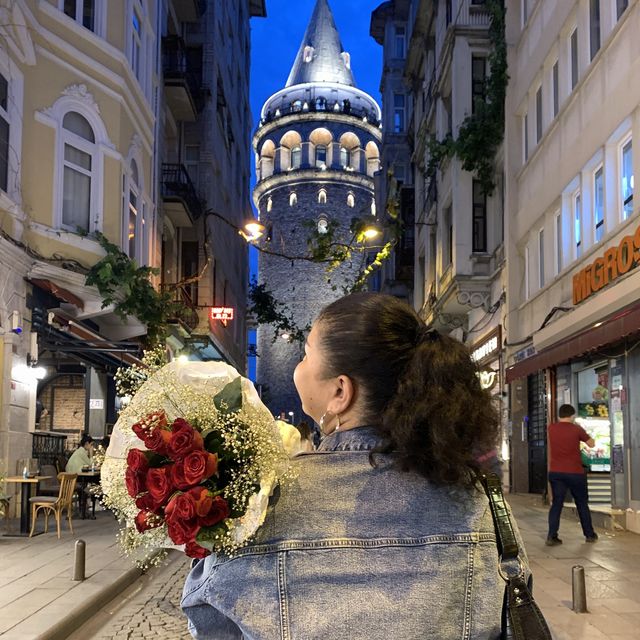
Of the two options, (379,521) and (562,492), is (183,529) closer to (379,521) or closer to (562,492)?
(379,521)

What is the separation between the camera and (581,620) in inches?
265

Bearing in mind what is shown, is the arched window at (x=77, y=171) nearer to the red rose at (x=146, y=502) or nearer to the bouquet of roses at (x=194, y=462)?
the bouquet of roses at (x=194, y=462)

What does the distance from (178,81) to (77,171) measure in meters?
8.84

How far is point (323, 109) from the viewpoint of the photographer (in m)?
65.2

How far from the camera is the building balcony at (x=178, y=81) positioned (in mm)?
23203

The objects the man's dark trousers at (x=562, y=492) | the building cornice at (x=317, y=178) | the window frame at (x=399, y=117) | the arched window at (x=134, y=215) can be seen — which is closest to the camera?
the man's dark trousers at (x=562, y=492)

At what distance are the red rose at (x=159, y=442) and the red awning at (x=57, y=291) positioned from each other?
13.2 metres

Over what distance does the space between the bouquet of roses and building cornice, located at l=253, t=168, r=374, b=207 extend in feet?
209

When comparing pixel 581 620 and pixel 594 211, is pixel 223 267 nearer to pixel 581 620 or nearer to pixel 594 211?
pixel 594 211

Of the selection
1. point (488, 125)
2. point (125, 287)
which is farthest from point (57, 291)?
point (488, 125)

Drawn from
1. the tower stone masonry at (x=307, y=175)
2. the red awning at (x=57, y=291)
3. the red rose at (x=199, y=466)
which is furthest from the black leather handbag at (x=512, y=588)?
the tower stone masonry at (x=307, y=175)

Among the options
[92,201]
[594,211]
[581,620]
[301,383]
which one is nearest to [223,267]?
[92,201]

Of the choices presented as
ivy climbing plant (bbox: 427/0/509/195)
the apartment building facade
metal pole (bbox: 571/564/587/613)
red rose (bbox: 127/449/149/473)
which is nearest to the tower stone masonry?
ivy climbing plant (bbox: 427/0/509/195)

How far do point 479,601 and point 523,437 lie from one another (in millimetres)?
17946
